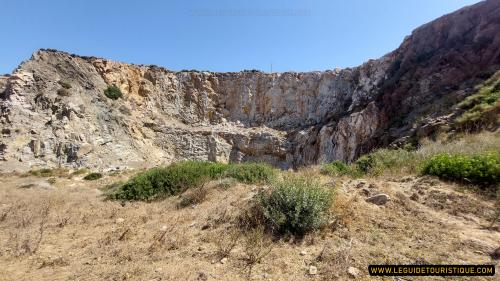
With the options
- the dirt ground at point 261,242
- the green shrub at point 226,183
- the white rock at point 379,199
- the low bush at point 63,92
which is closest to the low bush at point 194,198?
the green shrub at point 226,183

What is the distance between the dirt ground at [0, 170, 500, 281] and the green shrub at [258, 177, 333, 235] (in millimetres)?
171

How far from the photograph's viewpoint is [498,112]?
1188cm

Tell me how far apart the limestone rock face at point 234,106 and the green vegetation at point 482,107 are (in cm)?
146

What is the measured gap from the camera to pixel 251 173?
30.1ft

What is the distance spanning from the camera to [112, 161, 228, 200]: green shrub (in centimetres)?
921

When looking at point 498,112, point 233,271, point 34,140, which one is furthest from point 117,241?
point 34,140

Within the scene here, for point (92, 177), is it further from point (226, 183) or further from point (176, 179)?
point (226, 183)

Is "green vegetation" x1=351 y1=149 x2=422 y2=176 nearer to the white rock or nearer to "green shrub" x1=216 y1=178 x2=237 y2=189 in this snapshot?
the white rock

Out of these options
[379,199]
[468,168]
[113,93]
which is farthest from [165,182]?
[113,93]

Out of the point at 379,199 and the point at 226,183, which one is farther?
the point at 226,183

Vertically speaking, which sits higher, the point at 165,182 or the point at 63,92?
the point at 63,92

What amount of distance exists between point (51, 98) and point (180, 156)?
11.0 metres

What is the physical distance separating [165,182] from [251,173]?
256cm

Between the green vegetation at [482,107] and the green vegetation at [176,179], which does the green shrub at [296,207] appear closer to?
the green vegetation at [176,179]
